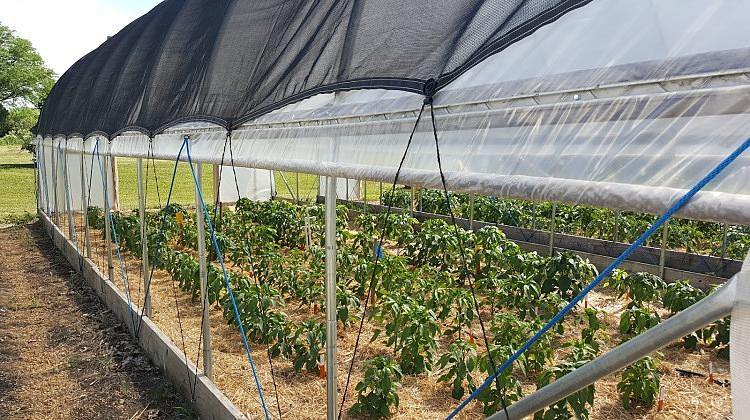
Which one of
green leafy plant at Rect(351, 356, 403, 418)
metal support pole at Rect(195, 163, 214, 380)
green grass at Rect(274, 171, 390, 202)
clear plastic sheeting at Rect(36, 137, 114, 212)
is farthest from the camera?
green grass at Rect(274, 171, 390, 202)

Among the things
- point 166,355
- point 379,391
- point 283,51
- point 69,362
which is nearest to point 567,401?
point 379,391

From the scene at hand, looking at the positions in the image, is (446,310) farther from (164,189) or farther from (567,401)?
(164,189)

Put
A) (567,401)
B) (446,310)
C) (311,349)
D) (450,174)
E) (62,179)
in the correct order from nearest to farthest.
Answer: (450,174)
(567,401)
(311,349)
(446,310)
(62,179)

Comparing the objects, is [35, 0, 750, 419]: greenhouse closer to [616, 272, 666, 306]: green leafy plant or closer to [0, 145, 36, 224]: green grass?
[616, 272, 666, 306]: green leafy plant

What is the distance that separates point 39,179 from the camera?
47.4ft

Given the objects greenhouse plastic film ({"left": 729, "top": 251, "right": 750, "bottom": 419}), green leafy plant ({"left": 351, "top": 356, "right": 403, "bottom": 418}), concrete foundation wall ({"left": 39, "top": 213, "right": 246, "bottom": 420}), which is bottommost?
concrete foundation wall ({"left": 39, "top": 213, "right": 246, "bottom": 420})

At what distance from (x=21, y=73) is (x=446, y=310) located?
37661 mm

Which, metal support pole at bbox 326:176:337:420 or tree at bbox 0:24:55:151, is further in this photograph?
tree at bbox 0:24:55:151

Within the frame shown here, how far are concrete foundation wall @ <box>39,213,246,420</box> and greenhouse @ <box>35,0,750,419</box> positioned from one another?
0.11ft

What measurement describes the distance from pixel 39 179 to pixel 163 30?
33.4 ft

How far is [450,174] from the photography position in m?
1.96

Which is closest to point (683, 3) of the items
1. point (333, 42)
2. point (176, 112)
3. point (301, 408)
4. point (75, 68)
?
point (333, 42)

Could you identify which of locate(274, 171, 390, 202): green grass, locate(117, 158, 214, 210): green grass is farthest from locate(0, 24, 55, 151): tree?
locate(274, 171, 390, 202): green grass

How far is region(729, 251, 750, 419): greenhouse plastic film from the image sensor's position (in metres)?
1.19
